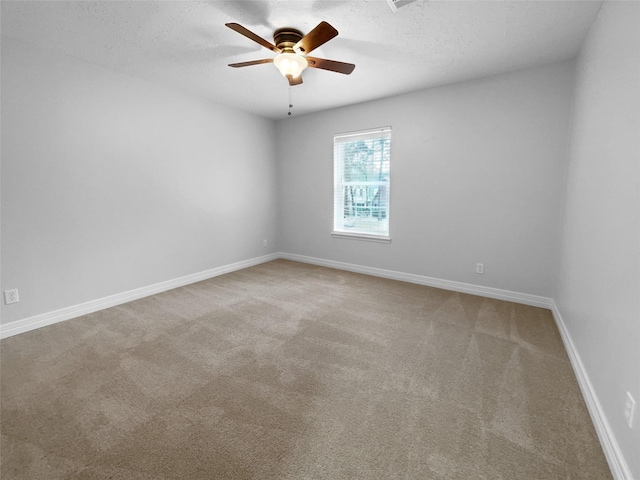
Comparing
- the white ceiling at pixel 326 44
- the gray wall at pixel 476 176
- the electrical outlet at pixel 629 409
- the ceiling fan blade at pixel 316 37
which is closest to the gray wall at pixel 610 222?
the electrical outlet at pixel 629 409

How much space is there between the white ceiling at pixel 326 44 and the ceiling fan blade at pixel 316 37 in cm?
23

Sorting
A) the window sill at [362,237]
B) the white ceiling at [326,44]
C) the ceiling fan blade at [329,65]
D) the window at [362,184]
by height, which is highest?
the white ceiling at [326,44]

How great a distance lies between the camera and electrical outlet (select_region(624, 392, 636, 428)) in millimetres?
1143

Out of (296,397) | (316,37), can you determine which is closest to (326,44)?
(316,37)

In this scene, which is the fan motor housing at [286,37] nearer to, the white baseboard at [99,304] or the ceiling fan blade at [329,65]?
the ceiling fan blade at [329,65]

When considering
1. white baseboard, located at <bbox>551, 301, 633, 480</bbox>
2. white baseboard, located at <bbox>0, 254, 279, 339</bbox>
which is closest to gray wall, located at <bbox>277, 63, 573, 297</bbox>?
white baseboard, located at <bbox>551, 301, 633, 480</bbox>

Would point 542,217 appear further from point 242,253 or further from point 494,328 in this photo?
point 242,253

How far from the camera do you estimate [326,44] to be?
248cm

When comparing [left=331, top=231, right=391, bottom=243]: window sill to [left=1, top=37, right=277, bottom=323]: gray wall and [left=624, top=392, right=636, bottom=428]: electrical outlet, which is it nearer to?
[left=1, top=37, right=277, bottom=323]: gray wall

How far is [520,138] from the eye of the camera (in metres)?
3.04

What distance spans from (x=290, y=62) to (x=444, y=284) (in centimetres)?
307

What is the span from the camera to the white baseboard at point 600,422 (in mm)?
1189

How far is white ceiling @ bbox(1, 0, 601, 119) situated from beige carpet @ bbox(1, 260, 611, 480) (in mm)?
2497

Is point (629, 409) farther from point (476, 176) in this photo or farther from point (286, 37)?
point (286, 37)
